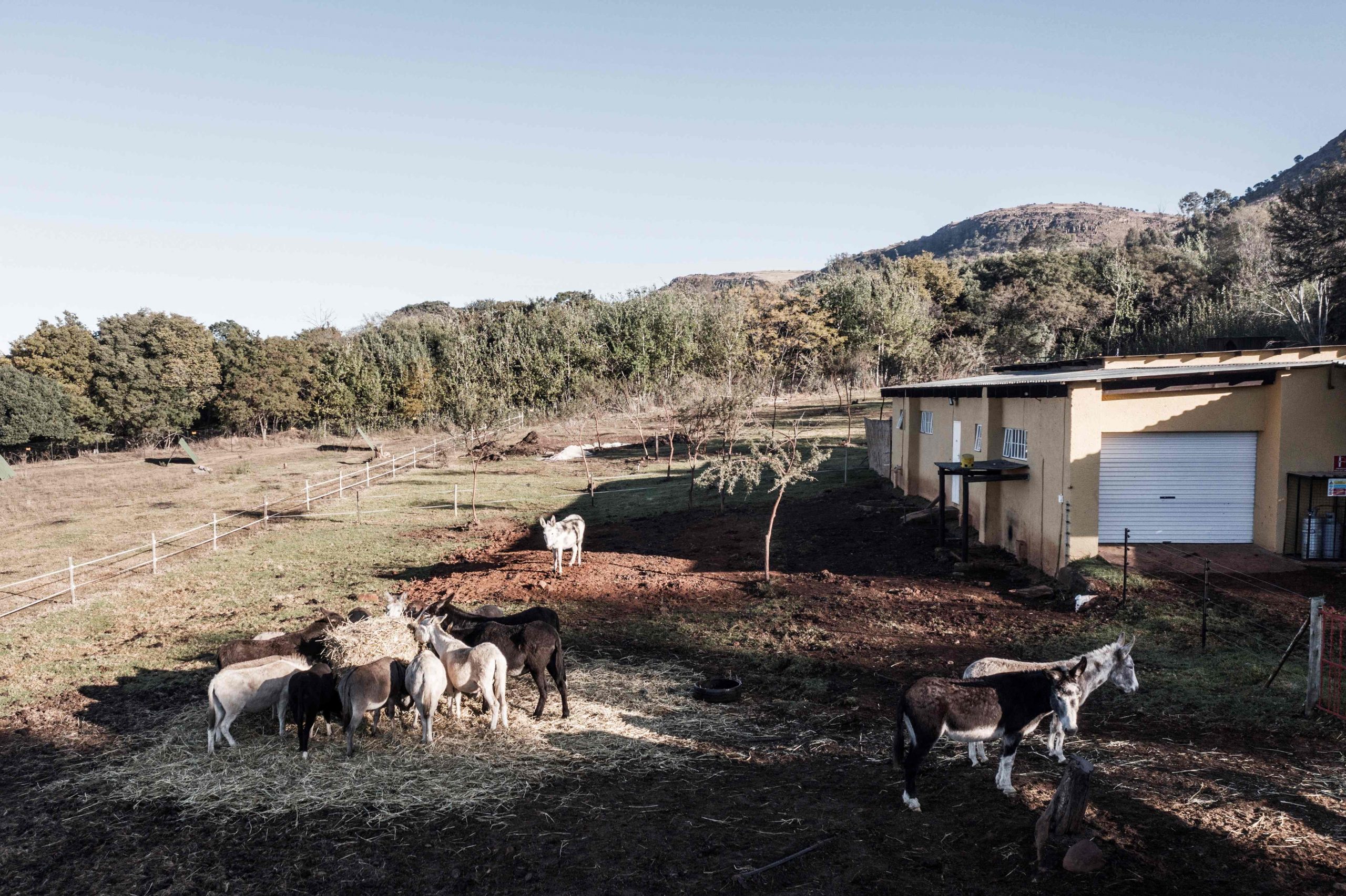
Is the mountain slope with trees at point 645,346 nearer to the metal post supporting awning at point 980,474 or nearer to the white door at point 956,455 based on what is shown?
the white door at point 956,455

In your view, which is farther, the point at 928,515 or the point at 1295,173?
the point at 1295,173

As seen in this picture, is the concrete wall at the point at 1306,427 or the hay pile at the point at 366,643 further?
the concrete wall at the point at 1306,427

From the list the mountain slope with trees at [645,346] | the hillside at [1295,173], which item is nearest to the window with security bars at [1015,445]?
the mountain slope with trees at [645,346]

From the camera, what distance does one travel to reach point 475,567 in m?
16.7

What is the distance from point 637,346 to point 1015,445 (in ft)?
122

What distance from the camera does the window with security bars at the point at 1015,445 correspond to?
16.8 m

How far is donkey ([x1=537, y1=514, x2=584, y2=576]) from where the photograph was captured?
52.9 feet

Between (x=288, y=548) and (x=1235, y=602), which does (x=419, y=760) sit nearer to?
(x=1235, y=602)

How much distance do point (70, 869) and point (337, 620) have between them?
14.6 feet

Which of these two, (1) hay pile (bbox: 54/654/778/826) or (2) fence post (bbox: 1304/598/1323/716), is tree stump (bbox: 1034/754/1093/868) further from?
(2) fence post (bbox: 1304/598/1323/716)

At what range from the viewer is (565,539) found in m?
16.4

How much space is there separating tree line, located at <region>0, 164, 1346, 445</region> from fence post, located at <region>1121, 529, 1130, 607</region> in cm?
2468

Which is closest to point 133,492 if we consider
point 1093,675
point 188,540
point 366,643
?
point 188,540

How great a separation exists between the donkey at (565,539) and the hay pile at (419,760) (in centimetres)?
637
